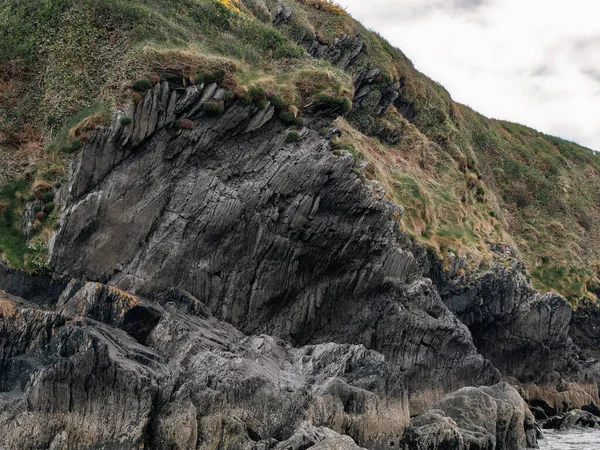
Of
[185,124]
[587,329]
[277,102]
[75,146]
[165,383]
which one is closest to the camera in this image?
[165,383]

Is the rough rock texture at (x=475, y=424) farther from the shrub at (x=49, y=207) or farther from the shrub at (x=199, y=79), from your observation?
the shrub at (x=199, y=79)

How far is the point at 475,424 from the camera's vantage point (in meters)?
35.6

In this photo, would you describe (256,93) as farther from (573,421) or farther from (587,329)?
(587,329)

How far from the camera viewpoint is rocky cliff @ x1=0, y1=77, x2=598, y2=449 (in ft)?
88.3

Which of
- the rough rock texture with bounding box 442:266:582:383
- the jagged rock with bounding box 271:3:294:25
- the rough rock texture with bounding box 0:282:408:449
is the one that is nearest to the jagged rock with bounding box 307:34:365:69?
the jagged rock with bounding box 271:3:294:25

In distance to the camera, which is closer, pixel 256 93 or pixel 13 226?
pixel 13 226

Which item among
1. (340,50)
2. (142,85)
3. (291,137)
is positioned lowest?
(291,137)

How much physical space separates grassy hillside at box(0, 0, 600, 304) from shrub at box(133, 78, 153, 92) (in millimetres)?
149

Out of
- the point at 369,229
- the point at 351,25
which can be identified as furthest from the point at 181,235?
the point at 351,25

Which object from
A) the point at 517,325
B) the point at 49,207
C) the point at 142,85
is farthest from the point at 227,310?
the point at 517,325

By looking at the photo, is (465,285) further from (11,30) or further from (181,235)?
(11,30)

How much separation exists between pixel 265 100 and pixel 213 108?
12.1 feet

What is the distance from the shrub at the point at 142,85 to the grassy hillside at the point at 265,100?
149 millimetres

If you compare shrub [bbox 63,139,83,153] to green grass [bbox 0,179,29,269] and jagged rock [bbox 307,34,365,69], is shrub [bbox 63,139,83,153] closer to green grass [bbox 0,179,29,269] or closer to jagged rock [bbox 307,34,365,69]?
green grass [bbox 0,179,29,269]
